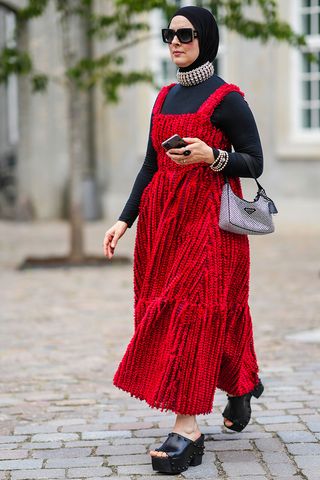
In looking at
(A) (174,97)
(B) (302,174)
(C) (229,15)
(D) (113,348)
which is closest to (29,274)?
(C) (229,15)

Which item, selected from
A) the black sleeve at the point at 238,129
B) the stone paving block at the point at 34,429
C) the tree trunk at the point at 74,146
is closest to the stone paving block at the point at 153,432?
the stone paving block at the point at 34,429

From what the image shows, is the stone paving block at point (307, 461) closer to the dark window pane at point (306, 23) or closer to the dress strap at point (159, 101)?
the dress strap at point (159, 101)

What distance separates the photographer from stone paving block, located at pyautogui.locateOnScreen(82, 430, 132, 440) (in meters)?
4.83

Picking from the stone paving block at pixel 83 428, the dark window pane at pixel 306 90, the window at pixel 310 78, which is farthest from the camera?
the dark window pane at pixel 306 90

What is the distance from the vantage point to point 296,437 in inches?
186

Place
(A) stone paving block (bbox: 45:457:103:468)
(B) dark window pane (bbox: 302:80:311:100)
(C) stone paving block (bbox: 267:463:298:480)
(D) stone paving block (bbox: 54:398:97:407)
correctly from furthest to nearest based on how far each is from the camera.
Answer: (B) dark window pane (bbox: 302:80:311:100)
(D) stone paving block (bbox: 54:398:97:407)
(A) stone paving block (bbox: 45:457:103:468)
(C) stone paving block (bbox: 267:463:298:480)

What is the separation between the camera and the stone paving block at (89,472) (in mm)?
4219

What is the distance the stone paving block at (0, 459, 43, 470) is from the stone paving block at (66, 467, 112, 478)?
0.16 meters

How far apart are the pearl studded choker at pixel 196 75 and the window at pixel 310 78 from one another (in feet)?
38.9

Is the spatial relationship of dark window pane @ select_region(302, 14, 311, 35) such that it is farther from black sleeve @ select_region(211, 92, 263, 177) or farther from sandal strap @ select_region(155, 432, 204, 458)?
sandal strap @ select_region(155, 432, 204, 458)

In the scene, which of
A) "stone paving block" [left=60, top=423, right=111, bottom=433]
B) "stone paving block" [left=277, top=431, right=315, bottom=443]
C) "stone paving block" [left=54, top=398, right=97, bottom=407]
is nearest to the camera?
"stone paving block" [left=277, top=431, right=315, bottom=443]

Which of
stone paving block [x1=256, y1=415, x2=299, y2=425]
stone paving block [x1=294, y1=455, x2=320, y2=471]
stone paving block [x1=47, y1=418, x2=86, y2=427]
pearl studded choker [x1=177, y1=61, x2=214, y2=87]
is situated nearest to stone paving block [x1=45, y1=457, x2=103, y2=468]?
stone paving block [x1=47, y1=418, x2=86, y2=427]

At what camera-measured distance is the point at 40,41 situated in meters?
17.1

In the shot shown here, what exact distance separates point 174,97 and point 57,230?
11724mm
